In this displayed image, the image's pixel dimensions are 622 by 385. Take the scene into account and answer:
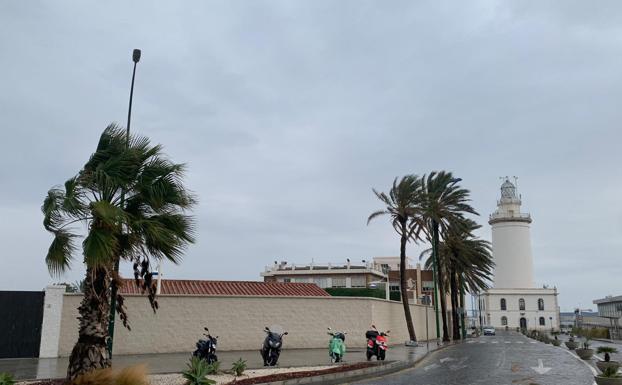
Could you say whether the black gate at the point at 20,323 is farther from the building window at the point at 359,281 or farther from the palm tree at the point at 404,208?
the building window at the point at 359,281

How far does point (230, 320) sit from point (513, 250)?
283ft

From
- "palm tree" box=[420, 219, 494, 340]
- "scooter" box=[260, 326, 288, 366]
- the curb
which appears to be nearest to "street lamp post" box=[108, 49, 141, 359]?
the curb

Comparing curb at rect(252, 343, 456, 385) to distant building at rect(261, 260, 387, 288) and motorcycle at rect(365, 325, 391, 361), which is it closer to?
motorcycle at rect(365, 325, 391, 361)

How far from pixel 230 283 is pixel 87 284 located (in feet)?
91.2

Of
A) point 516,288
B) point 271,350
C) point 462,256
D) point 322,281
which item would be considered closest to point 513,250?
point 516,288

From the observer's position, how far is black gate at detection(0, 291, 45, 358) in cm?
2055

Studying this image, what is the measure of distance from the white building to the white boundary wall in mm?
75665

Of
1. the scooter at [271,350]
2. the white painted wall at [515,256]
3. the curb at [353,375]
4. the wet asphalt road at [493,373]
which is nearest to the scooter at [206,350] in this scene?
the scooter at [271,350]

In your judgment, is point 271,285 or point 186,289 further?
point 271,285

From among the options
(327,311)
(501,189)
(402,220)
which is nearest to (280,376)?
(327,311)

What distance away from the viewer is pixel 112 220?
11.2m

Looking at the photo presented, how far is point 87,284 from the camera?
11.6 m

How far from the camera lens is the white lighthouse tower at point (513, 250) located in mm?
101750

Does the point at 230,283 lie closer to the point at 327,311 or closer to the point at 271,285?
the point at 271,285
